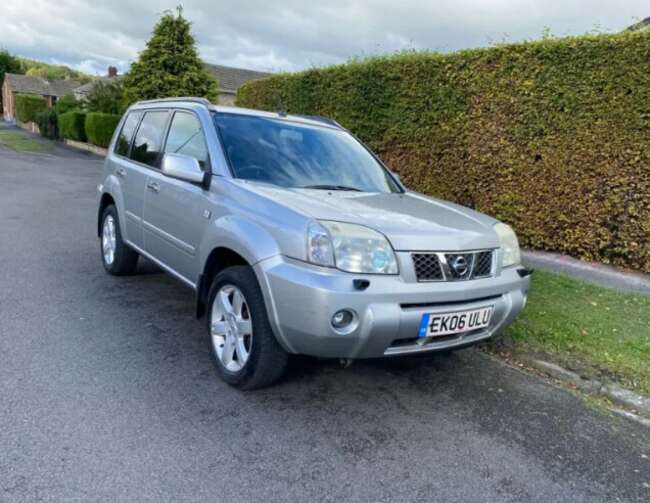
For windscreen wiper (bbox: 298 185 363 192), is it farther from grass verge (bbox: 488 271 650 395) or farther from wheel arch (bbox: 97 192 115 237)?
wheel arch (bbox: 97 192 115 237)

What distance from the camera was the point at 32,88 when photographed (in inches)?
2758

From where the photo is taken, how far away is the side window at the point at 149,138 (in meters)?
4.80

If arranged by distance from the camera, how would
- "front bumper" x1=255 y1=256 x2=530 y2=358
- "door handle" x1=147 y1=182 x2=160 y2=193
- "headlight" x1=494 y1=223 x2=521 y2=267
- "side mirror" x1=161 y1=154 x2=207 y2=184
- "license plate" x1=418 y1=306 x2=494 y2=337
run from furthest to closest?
1. "door handle" x1=147 y1=182 x2=160 y2=193
2. "side mirror" x1=161 y1=154 x2=207 y2=184
3. "headlight" x1=494 y1=223 x2=521 y2=267
4. "license plate" x1=418 y1=306 x2=494 y2=337
5. "front bumper" x1=255 y1=256 x2=530 y2=358

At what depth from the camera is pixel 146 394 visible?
3266mm

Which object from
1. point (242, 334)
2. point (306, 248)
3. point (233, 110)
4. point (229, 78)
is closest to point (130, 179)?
point (233, 110)

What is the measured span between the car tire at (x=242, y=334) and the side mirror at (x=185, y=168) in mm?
703

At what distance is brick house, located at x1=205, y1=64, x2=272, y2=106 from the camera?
3616 cm

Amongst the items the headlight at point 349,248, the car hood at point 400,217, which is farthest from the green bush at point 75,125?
the headlight at point 349,248

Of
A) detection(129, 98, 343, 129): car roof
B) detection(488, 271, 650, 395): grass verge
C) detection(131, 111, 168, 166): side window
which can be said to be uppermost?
detection(129, 98, 343, 129): car roof

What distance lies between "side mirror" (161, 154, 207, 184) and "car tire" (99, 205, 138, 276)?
1972mm

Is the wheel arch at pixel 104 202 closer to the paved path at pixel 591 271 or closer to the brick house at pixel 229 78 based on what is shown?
the paved path at pixel 591 271

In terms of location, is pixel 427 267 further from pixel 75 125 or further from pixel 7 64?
pixel 7 64

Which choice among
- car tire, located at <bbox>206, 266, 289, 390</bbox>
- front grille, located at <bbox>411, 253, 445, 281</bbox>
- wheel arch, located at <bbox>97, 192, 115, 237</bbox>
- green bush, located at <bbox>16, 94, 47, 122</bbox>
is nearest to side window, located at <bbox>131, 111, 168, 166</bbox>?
wheel arch, located at <bbox>97, 192, 115, 237</bbox>

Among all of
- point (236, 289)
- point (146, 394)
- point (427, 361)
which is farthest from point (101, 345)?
point (427, 361)
